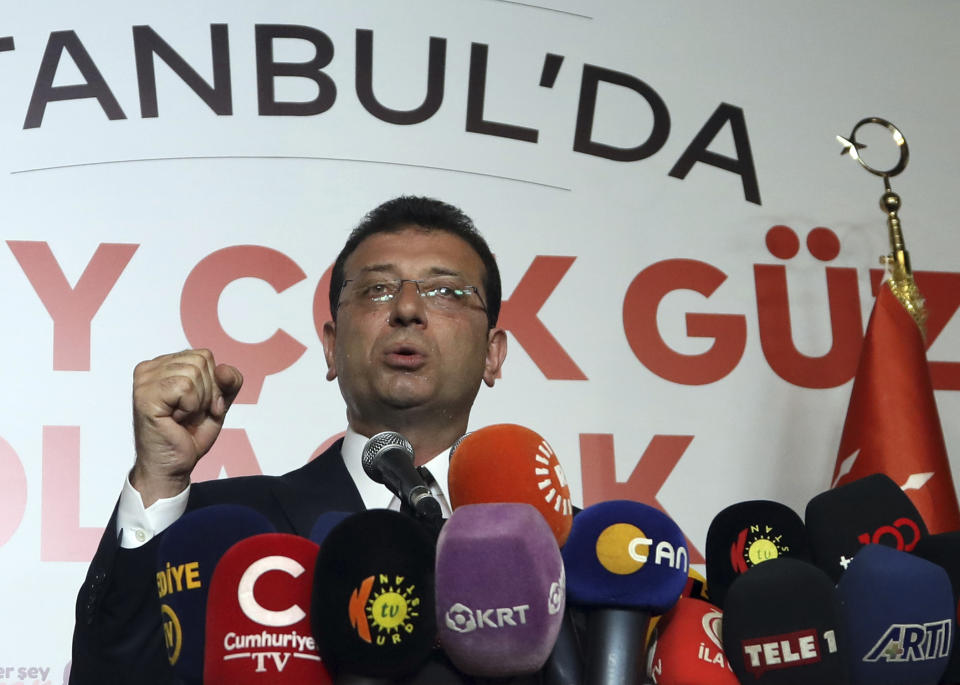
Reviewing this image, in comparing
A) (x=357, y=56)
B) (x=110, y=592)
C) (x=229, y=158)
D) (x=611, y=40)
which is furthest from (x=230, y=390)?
(x=611, y=40)

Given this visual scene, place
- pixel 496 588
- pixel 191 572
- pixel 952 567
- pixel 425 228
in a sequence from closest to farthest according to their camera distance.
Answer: pixel 496 588, pixel 191 572, pixel 952 567, pixel 425 228

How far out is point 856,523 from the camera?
1087 mm

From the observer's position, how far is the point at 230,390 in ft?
4.10

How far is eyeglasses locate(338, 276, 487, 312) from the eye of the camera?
162 centimetres

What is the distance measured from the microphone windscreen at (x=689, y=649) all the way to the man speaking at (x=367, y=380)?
0.54m

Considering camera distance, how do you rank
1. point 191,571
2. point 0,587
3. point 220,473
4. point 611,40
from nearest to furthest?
point 191,571 < point 0,587 < point 220,473 < point 611,40

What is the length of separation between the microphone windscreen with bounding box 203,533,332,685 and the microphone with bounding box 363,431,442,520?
97mm

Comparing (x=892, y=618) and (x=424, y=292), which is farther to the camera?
(x=424, y=292)

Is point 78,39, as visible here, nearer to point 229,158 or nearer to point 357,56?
point 229,158

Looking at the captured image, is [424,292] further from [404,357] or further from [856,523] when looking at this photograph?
[856,523]

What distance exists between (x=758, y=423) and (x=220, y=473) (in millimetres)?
1131

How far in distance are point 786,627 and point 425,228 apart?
99 centimetres

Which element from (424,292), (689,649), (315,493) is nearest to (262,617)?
(689,649)

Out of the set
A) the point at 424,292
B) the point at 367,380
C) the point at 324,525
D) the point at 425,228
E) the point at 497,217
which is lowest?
the point at 324,525
